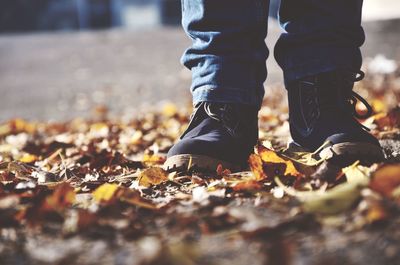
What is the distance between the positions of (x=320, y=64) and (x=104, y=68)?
5822 mm

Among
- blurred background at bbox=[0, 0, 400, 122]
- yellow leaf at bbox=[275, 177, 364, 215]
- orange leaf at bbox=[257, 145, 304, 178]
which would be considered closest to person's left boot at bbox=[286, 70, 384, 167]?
orange leaf at bbox=[257, 145, 304, 178]

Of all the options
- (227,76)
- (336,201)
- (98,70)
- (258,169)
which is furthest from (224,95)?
(98,70)

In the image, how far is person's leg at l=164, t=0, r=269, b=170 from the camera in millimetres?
1379

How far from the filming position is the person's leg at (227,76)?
1.38 m

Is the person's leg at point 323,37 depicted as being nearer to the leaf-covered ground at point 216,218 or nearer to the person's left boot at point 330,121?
the person's left boot at point 330,121

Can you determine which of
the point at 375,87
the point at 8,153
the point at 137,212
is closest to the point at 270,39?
the point at 375,87

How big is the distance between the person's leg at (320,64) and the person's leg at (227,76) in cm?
11

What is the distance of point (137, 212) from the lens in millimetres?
995

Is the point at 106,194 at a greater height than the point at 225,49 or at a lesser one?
lesser

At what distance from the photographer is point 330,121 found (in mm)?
1317

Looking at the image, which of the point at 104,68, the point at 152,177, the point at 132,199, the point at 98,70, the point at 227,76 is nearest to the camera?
the point at 132,199

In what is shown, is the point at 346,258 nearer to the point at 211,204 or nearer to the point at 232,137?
the point at 211,204

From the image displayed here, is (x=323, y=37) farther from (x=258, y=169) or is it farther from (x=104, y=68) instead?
(x=104, y=68)

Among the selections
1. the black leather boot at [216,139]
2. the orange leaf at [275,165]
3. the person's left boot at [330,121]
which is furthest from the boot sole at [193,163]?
the person's left boot at [330,121]
